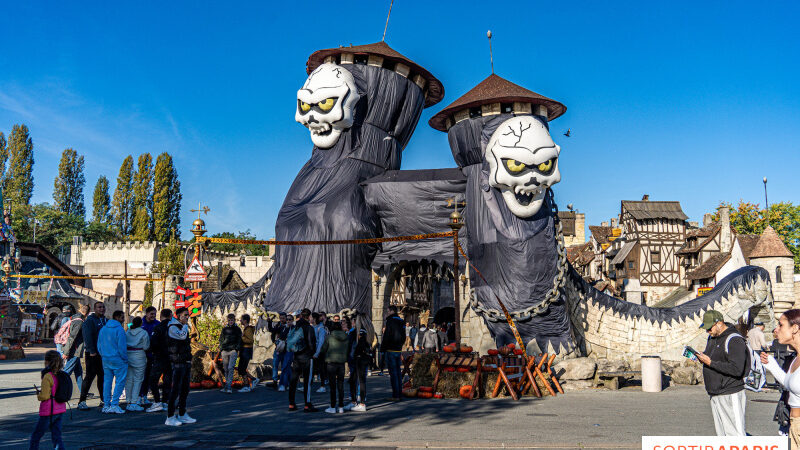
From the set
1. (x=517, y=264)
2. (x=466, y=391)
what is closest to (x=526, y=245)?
(x=517, y=264)

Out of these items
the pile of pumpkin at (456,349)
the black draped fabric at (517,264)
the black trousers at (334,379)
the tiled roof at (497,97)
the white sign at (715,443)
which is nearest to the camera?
the white sign at (715,443)

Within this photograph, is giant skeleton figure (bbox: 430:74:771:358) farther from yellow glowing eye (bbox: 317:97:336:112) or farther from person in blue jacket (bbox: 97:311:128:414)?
person in blue jacket (bbox: 97:311:128:414)

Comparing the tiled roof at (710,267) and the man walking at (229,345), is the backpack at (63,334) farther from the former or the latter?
the tiled roof at (710,267)

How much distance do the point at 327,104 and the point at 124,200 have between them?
143 feet

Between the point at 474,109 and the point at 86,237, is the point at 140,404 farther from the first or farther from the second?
the point at 86,237

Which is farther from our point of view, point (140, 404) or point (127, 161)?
point (127, 161)

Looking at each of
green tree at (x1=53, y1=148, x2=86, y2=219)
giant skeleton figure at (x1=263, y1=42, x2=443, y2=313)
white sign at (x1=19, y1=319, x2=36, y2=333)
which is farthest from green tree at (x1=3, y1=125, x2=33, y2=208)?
giant skeleton figure at (x1=263, y1=42, x2=443, y2=313)

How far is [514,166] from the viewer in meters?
16.0

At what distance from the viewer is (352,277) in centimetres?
1766

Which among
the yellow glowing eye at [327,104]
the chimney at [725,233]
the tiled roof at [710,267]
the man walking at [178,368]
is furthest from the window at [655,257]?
the man walking at [178,368]

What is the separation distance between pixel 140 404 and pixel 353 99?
439 inches

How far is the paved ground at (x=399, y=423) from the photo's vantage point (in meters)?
7.43

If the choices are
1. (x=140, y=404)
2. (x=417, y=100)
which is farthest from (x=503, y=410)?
(x=417, y=100)

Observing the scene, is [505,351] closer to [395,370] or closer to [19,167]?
[395,370]
